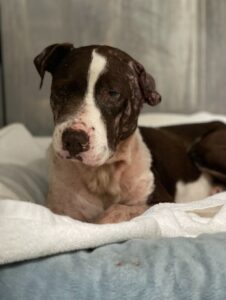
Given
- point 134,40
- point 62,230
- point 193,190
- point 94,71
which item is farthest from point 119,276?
point 134,40

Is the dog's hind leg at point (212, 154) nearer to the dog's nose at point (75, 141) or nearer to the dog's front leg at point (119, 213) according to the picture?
the dog's front leg at point (119, 213)

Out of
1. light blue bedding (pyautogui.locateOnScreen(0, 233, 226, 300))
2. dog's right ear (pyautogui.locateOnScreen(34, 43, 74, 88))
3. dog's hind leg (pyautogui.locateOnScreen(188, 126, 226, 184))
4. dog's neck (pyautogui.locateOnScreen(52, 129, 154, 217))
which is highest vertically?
dog's right ear (pyautogui.locateOnScreen(34, 43, 74, 88))

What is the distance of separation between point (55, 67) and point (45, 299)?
2.76 feet

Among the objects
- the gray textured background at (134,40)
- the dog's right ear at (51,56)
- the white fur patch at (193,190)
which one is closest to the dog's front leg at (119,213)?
the white fur patch at (193,190)

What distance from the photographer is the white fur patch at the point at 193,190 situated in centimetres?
225

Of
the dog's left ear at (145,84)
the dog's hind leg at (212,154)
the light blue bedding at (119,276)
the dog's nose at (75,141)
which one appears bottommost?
the dog's hind leg at (212,154)

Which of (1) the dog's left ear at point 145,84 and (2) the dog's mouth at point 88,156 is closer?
(2) the dog's mouth at point 88,156

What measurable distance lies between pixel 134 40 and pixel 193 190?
1043 mm

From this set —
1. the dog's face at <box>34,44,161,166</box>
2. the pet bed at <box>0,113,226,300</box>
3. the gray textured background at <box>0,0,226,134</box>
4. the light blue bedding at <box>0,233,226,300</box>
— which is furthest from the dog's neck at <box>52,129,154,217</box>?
the gray textured background at <box>0,0,226,134</box>

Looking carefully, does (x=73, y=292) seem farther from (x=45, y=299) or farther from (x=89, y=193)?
(x=89, y=193)

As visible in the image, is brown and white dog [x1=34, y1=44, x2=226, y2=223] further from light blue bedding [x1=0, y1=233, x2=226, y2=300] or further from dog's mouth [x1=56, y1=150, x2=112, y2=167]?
light blue bedding [x1=0, y1=233, x2=226, y2=300]

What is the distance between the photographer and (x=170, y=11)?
120 inches

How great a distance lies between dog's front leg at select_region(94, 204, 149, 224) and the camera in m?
1.84

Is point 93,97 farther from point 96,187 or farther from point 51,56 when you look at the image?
point 96,187
